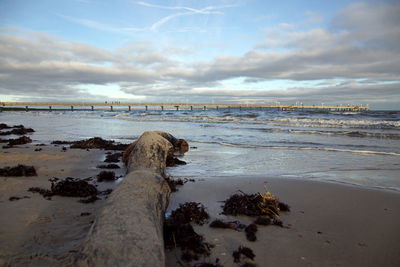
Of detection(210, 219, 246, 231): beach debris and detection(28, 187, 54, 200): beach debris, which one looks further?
detection(28, 187, 54, 200): beach debris

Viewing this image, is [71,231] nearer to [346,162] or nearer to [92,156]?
[92,156]

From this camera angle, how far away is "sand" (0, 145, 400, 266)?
2.54 metres

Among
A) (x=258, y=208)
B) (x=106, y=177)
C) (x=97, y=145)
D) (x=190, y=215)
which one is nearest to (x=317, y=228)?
(x=258, y=208)

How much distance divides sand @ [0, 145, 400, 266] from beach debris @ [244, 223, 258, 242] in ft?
0.18

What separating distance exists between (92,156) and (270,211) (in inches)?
237

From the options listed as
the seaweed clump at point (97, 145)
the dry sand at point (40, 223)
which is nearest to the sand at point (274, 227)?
the dry sand at point (40, 223)

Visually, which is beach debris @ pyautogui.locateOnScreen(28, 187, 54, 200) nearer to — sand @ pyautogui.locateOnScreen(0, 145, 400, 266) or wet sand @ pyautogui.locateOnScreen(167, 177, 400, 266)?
sand @ pyautogui.locateOnScreen(0, 145, 400, 266)

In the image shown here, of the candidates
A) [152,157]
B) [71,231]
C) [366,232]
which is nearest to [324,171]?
[366,232]

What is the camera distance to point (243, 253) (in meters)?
2.58

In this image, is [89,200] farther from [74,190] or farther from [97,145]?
[97,145]

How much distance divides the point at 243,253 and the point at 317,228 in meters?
1.23

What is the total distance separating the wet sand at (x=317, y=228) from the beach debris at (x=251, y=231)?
0.16ft

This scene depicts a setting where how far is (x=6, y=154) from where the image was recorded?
737 cm

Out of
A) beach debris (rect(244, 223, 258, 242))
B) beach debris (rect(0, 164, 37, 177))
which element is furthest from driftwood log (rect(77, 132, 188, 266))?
beach debris (rect(0, 164, 37, 177))
